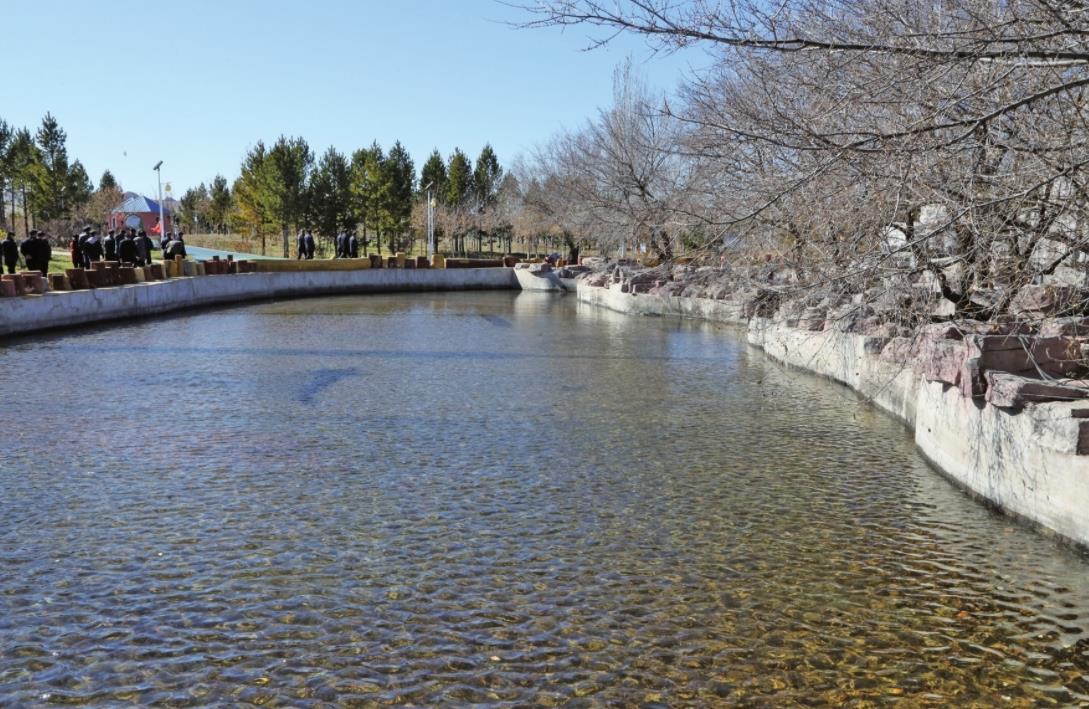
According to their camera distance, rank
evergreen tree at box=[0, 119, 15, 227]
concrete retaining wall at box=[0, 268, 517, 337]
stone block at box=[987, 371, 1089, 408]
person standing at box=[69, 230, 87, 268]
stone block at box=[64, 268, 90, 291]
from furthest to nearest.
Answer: evergreen tree at box=[0, 119, 15, 227] < person standing at box=[69, 230, 87, 268] < stone block at box=[64, 268, 90, 291] < concrete retaining wall at box=[0, 268, 517, 337] < stone block at box=[987, 371, 1089, 408]

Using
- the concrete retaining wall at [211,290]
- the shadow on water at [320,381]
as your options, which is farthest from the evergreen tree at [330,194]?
the shadow on water at [320,381]

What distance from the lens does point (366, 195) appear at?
7212 centimetres

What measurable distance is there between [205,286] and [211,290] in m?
0.48

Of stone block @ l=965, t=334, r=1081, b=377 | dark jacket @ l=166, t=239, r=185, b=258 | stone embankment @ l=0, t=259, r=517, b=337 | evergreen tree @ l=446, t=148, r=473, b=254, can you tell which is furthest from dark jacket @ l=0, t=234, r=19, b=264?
evergreen tree @ l=446, t=148, r=473, b=254

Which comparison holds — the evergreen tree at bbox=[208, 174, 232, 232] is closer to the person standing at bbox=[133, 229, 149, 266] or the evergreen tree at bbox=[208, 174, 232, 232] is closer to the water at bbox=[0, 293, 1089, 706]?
the person standing at bbox=[133, 229, 149, 266]

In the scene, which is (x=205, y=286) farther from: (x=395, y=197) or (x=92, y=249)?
(x=395, y=197)

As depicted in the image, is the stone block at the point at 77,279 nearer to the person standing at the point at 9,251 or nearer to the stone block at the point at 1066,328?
the person standing at the point at 9,251

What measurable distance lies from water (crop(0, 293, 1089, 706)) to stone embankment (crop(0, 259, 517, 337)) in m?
9.25

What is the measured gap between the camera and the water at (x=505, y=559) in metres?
5.55

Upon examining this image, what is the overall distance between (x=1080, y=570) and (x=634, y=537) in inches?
129

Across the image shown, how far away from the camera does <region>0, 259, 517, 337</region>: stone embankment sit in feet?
73.6

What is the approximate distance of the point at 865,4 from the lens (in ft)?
29.7

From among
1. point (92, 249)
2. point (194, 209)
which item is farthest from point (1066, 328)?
point (194, 209)

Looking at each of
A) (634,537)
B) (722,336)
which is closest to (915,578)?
(634,537)
